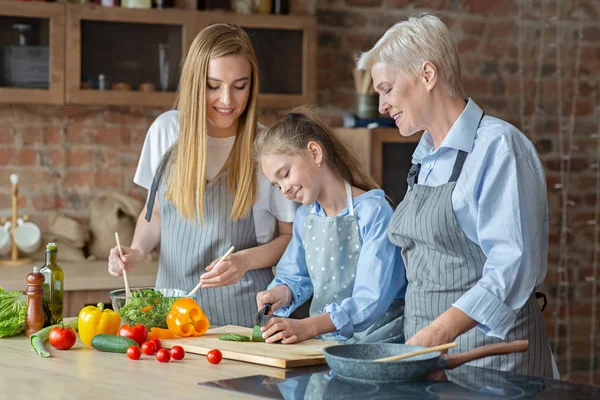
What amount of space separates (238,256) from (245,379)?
2.81 feet

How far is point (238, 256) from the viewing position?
8.80 ft

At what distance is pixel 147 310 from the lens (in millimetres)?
2365

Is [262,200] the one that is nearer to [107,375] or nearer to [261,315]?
[261,315]

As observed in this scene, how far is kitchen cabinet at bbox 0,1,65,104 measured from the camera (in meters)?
3.89

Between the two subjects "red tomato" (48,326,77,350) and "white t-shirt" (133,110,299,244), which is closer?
"red tomato" (48,326,77,350)

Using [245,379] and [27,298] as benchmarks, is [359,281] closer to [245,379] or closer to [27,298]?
[245,379]

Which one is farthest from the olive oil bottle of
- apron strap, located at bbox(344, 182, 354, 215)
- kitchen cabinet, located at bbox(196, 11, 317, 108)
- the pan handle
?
kitchen cabinet, located at bbox(196, 11, 317, 108)

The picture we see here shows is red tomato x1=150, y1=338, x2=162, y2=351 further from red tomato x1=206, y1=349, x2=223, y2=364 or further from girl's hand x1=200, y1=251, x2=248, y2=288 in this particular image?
girl's hand x1=200, y1=251, x2=248, y2=288

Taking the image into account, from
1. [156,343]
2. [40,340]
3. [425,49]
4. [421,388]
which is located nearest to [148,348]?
[156,343]

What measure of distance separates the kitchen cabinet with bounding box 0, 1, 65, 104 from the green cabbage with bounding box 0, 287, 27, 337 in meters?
1.67

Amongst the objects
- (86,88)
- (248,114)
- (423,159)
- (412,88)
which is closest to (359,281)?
(423,159)

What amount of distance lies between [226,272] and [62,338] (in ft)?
1.79

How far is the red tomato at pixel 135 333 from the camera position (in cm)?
223

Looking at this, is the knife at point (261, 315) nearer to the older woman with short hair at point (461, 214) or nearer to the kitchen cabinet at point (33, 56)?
the older woman with short hair at point (461, 214)
